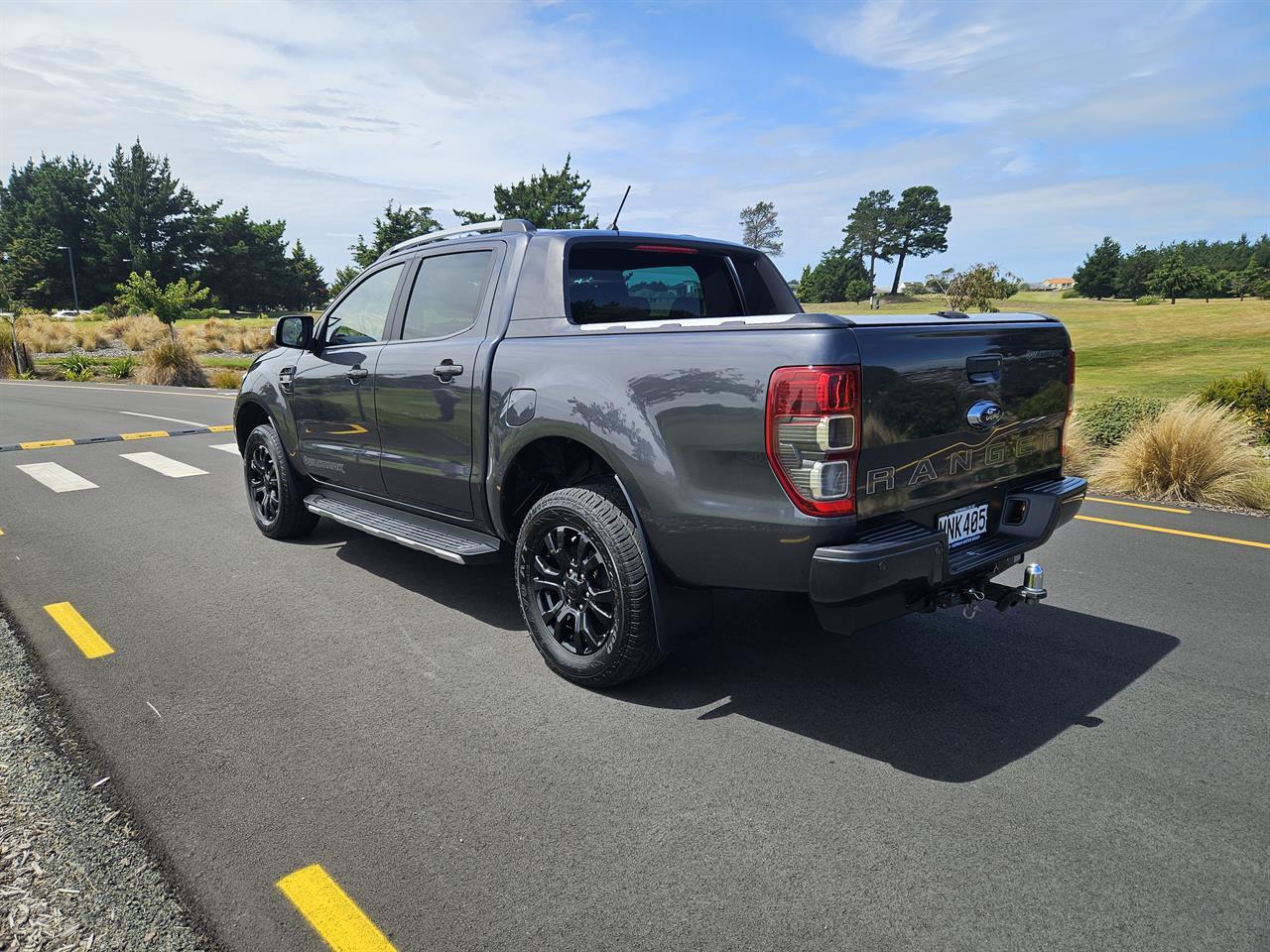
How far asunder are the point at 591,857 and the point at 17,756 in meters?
2.23

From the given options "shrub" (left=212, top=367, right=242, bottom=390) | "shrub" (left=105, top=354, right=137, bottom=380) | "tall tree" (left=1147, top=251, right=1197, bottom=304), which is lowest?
"shrub" (left=212, top=367, right=242, bottom=390)

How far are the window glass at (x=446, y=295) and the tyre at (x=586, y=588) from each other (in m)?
1.28

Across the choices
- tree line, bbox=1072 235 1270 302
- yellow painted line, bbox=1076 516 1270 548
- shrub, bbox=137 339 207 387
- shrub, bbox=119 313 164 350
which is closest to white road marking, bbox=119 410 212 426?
shrub, bbox=137 339 207 387

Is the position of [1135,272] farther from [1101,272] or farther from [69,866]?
[69,866]

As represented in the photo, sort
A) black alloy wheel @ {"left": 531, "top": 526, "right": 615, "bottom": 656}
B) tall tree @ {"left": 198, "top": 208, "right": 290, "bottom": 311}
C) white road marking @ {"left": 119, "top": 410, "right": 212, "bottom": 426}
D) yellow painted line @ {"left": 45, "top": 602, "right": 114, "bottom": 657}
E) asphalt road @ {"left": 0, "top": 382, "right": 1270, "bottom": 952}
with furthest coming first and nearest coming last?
tall tree @ {"left": 198, "top": 208, "right": 290, "bottom": 311}
white road marking @ {"left": 119, "top": 410, "right": 212, "bottom": 426}
yellow painted line @ {"left": 45, "top": 602, "right": 114, "bottom": 657}
black alloy wheel @ {"left": 531, "top": 526, "right": 615, "bottom": 656}
asphalt road @ {"left": 0, "top": 382, "right": 1270, "bottom": 952}

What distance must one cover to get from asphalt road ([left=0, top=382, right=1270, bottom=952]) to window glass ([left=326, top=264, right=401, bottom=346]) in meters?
1.57

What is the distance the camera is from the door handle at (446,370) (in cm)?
424

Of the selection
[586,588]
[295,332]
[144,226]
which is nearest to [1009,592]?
[586,588]

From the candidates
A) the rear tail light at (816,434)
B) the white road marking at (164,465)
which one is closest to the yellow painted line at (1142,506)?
the rear tail light at (816,434)

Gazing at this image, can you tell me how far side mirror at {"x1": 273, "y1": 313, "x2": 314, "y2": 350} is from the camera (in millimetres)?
5457

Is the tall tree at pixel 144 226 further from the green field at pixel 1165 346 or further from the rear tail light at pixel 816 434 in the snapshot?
the rear tail light at pixel 816 434

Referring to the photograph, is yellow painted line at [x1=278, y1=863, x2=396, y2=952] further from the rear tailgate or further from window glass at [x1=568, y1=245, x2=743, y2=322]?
window glass at [x1=568, y1=245, x2=743, y2=322]

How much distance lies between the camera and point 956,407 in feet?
10.8

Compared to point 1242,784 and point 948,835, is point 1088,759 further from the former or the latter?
point 948,835
